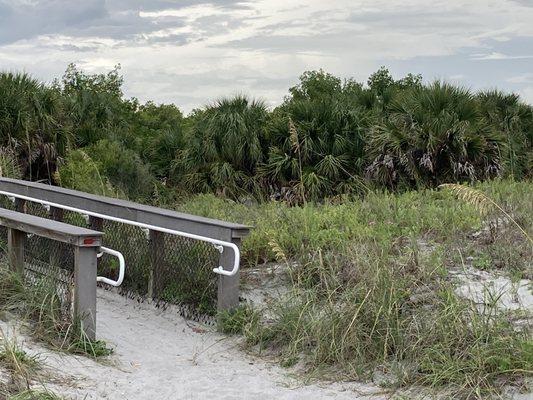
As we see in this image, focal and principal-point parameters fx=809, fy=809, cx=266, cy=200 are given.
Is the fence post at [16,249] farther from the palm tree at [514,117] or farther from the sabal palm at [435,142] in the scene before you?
the palm tree at [514,117]

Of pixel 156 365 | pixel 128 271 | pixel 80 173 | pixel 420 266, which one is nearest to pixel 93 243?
pixel 156 365

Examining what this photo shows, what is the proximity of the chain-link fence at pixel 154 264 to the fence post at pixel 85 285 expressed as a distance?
433 millimetres

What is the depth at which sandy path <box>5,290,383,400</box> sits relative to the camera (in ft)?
19.0

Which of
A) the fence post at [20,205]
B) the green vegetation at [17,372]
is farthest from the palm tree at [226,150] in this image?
the green vegetation at [17,372]

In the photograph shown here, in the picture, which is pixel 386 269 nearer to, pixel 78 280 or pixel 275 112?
pixel 78 280

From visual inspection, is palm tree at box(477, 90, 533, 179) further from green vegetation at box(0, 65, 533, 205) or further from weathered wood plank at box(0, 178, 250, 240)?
weathered wood plank at box(0, 178, 250, 240)

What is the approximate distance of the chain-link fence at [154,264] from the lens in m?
7.42

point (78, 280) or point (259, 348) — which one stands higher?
point (78, 280)

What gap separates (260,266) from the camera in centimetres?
849

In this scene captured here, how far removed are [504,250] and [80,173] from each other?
8.63m

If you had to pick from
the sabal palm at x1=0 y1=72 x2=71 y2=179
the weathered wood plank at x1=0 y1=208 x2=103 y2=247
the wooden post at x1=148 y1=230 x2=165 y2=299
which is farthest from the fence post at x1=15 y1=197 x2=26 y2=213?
the sabal palm at x1=0 y1=72 x2=71 y2=179

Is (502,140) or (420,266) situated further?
(502,140)

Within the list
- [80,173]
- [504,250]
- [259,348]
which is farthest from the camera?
[80,173]

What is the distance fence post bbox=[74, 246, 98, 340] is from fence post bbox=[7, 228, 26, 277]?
940mm
